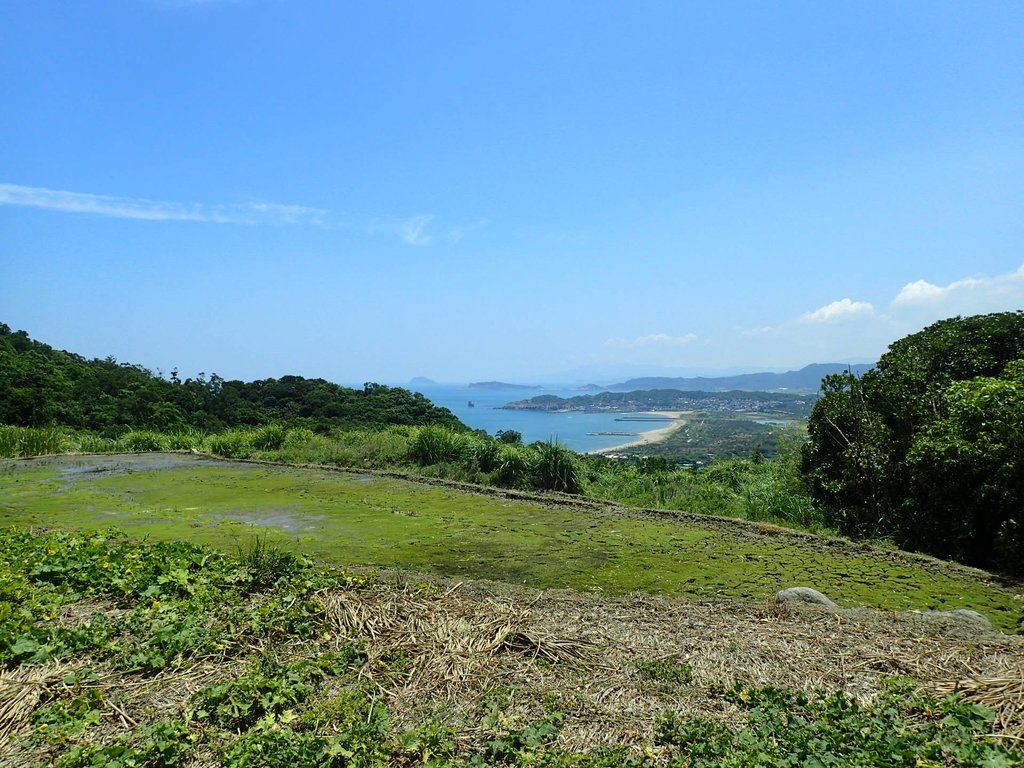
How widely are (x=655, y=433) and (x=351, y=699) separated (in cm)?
3112

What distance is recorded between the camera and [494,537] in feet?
22.7

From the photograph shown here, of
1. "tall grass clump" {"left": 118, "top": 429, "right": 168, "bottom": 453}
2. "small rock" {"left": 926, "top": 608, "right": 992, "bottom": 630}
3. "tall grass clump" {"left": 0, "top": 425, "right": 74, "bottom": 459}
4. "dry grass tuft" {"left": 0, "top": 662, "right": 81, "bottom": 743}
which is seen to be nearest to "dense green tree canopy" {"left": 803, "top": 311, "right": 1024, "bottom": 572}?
"small rock" {"left": 926, "top": 608, "right": 992, "bottom": 630}

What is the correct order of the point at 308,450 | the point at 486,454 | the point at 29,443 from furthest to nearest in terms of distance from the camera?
the point at 29,443
the point at 308,450
the point at 486,454

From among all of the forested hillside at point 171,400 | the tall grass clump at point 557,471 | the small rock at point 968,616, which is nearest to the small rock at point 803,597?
the small rock at point 968,616

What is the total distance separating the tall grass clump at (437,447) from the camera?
1211 centimetres

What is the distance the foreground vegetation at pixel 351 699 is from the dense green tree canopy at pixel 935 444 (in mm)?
3173

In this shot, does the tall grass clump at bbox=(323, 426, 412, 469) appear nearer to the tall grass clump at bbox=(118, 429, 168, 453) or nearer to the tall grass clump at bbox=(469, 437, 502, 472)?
the tall grass clump at bbox=(469, 437, 502, 472)

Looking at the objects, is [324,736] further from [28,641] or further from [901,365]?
[901,365]

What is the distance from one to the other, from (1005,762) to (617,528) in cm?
502

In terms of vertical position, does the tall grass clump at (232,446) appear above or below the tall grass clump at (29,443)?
below

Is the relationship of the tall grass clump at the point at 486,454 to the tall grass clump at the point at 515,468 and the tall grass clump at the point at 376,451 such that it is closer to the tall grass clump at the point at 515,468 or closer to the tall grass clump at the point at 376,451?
the tall grass clump at the point at 515,468

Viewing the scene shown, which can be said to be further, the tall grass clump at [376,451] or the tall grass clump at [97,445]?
the tall grass clump at [97,445]

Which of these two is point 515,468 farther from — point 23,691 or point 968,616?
point 23,691

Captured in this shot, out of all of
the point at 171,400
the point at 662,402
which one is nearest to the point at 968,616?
the point at 171,400
